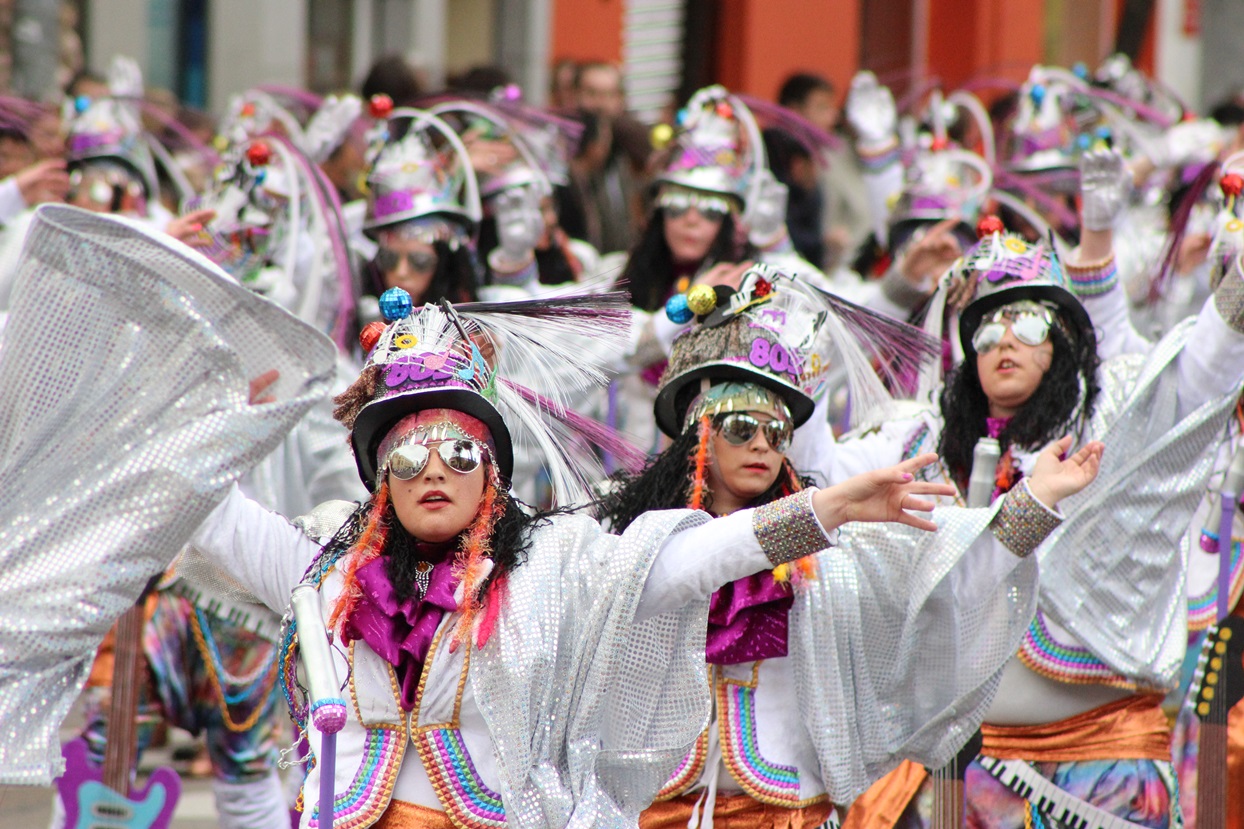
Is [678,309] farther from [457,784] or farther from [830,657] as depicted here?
[457,784]

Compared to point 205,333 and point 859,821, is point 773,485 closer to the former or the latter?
point 859,821

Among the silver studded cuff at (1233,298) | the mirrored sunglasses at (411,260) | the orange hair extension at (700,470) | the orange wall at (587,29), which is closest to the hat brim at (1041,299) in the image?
the silver studded cuff at (1233,298)

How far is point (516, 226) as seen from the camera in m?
6.81

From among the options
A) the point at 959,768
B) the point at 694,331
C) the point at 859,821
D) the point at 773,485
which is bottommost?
the point at 859,821

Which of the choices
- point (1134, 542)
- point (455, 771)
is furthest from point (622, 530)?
point (1134, 542)

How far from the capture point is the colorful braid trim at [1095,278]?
197 inches

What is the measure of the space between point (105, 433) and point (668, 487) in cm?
126

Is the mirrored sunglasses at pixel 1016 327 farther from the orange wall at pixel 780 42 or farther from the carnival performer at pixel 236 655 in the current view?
the orange wall at pixel 780 42

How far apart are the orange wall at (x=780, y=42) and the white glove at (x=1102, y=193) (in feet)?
29.0

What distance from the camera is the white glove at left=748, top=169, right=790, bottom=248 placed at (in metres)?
7.05

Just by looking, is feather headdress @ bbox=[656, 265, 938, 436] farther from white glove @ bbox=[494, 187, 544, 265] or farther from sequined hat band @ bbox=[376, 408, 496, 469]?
white glove @ bbox=[494, 187, 544, 265]

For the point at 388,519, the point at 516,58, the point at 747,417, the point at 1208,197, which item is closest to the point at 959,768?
the point at 747,417

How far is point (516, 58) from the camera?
515 inches

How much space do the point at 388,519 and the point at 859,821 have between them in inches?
56.7
